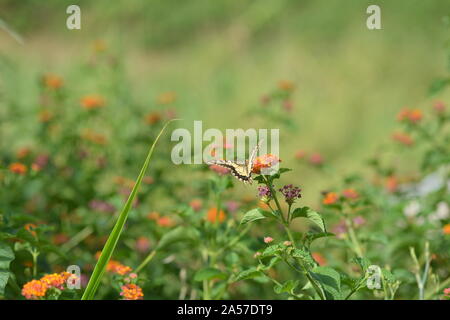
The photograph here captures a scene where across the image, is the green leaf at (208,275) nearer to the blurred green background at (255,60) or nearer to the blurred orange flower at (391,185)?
the blurred orange flower at (391,185)

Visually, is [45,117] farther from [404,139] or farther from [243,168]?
[243,168]

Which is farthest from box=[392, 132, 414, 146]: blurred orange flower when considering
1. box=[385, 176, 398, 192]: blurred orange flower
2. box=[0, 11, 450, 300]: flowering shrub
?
box=[385, 176, 398, 192]: blurred orange flower

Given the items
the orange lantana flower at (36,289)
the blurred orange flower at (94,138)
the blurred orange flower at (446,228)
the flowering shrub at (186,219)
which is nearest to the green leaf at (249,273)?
the flowering shrub at (186,219)

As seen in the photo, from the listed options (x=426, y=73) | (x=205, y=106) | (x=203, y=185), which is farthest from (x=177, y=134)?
(x=426, y=73)

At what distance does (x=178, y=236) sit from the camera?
1609 mm

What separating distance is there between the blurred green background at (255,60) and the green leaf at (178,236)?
1.12 meters

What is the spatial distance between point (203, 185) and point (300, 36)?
155 inches

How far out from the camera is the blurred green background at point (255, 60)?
13.4ft

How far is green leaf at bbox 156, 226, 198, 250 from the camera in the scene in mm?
1609

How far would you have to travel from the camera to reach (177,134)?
2.67m

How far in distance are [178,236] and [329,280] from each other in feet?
1.84

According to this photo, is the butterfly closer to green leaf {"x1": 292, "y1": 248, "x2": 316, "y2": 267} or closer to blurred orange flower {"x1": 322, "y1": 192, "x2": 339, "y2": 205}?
green leaf {"x1": 292, "y1": 248, "x2": 316, "y2": 267}

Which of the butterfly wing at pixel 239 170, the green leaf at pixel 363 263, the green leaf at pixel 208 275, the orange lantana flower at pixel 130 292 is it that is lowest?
the orange lantana flower at pixel 130 292

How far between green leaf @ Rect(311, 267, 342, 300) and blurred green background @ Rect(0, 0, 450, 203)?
1.53 metres
